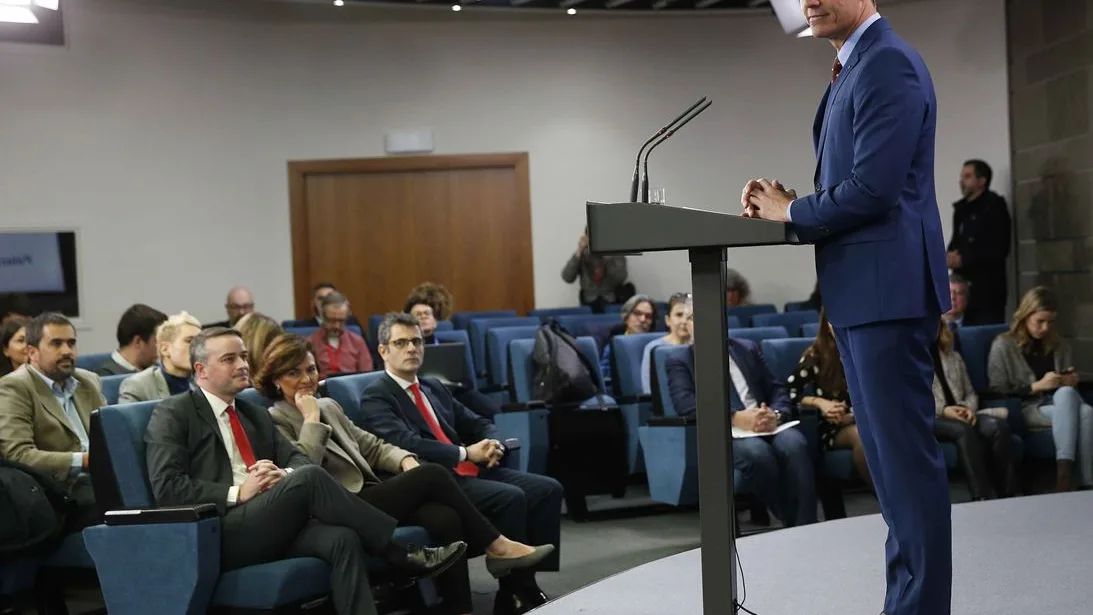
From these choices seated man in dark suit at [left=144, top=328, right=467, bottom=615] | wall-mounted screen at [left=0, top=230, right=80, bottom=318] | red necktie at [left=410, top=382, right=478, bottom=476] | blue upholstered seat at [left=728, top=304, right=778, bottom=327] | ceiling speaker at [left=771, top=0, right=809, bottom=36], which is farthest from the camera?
wall-mounted screen at [left=0, top=230, right=80, bottom=318]

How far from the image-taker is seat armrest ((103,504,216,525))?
302cm

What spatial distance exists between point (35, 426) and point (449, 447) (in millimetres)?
1384

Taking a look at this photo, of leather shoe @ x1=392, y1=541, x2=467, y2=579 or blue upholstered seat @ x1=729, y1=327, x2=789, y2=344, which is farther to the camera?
blue upholstered seat @ x1=729, y1=327, x2=789, y2=344

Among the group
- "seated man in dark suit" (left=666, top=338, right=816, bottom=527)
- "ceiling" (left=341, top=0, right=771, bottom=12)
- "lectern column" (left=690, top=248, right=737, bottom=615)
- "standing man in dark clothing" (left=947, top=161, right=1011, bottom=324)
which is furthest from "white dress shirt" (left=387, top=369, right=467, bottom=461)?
A: "ceiling" (left=341, top=0, right=771, bottom=12)

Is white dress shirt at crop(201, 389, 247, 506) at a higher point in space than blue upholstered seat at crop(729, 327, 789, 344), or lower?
lower

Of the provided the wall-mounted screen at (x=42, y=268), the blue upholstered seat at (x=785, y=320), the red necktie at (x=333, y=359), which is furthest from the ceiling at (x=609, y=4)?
the red necktie at (x=333, y=359)

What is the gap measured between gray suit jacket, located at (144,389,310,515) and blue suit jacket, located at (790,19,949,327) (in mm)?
1894

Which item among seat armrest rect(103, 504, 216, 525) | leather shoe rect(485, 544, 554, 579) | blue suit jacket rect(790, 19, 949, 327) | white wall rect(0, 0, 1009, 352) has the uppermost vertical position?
white wall rect(0, 0, 1009, 352)

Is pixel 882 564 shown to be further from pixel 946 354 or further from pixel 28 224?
pixel 28 224

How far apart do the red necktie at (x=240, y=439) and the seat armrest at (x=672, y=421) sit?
5.95ft

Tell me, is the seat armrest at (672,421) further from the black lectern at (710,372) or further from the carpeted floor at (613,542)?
the black lectern at (710,372)

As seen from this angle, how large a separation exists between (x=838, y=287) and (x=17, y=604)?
288 centimetres

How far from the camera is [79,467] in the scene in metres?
4.03

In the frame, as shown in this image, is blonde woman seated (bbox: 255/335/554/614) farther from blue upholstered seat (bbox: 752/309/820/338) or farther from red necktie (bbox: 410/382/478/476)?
blue upholstered seat (bbox: 752/309/820/338)
